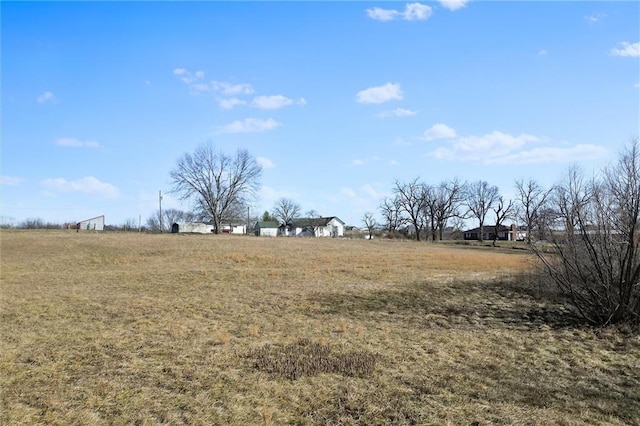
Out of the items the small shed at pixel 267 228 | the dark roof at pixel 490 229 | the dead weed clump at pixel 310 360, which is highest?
the small shed at pixel 267 228

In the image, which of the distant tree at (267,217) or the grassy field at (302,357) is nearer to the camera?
the grassy field at (302,357)

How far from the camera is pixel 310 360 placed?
734cm

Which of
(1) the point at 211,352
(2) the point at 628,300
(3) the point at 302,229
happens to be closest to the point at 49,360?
(1) the point at 211,352

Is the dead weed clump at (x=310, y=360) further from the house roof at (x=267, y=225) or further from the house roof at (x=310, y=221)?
the house roof at (x=267, y=225)

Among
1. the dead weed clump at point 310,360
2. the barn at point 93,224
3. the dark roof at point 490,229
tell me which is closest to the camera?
the dead weed clump at point 310,360

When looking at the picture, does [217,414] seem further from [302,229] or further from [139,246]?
[302,229]

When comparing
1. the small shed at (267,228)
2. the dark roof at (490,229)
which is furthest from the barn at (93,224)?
the dark roof at (490,229)

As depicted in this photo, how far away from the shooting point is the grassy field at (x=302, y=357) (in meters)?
5.29

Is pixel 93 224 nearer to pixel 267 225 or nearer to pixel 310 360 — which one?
pixel 267 225

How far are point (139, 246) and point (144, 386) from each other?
2721 centimetres

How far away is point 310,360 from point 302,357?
0.77ft

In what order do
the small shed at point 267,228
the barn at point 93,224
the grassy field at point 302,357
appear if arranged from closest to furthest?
the grassy field at point 302,357
the barn at point 93,224
the small shed at point 267,228

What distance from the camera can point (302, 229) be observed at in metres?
104

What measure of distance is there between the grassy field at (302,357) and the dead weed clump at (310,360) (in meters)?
0.04
